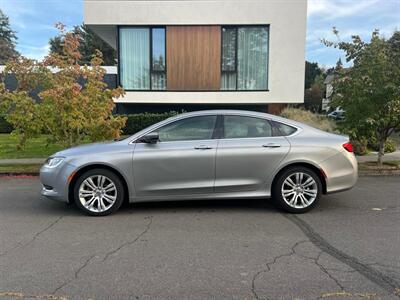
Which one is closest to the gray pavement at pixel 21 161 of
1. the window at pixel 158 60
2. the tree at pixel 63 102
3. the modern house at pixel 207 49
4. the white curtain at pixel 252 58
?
the tree at pixel 63 102

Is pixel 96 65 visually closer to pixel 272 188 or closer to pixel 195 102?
pixel 272 188

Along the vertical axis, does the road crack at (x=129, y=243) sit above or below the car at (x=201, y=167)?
below

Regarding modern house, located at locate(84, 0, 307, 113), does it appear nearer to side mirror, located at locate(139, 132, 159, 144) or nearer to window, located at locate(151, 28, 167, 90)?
window, located at locate(151, 28, 167, 90)

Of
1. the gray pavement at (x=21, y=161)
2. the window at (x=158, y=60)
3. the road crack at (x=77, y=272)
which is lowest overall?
the road crack at (x=77, y=272)

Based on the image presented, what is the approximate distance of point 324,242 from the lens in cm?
482

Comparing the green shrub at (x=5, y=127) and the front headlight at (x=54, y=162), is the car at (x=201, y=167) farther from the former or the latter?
the green shrub at (x=5, y=127)

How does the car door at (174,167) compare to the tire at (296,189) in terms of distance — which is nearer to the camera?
the car door at (174,167)

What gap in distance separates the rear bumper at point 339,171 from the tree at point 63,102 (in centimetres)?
529

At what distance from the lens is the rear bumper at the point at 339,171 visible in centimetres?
613

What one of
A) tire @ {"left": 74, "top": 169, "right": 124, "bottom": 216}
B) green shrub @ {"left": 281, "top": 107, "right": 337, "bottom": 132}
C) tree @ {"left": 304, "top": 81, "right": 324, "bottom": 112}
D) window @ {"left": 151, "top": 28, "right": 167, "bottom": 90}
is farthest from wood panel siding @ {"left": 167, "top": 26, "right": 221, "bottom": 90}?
tree @ {"left": 304, "top": 81, "right": 324, "bottom": 112}

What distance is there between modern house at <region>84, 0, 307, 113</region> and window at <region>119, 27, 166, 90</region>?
0.04 meters

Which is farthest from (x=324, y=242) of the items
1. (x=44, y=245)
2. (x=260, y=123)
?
(x=44, y=245)

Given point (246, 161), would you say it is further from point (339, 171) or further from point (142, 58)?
point (142, 58)

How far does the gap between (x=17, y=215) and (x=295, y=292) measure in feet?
15.1
